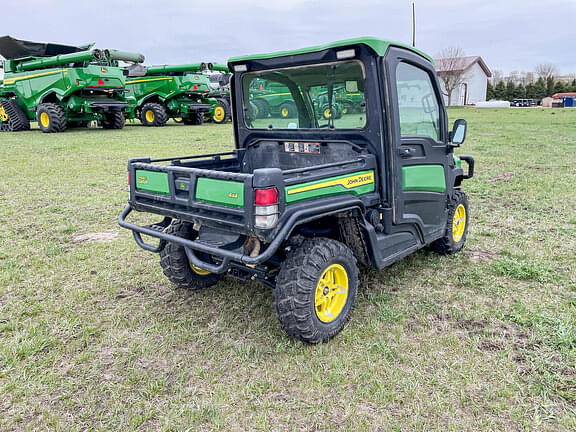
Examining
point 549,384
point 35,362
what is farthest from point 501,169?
point 35,362

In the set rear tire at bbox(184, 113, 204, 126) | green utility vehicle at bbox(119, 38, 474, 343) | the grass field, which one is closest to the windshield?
green utility vehicle at bbox(119, 38, 474, 343)

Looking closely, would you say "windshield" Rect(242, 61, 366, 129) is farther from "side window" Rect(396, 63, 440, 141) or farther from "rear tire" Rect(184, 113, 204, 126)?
"rear tire" Rect(184, 113, 204, 126)

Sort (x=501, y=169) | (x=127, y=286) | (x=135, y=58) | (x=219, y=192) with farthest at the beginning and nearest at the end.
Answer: (x=135, y=58) → (x=501, y=169) → (x=127, y=286) → (x=219, y=192)

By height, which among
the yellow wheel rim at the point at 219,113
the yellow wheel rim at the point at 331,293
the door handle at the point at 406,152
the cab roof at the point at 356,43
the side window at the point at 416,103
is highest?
the yellow wheel rim at the point at 219,113

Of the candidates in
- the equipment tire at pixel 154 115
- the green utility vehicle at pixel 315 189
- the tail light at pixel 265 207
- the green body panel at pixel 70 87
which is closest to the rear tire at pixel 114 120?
the green body panel at pixel 70 87

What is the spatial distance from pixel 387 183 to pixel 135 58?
690 inches

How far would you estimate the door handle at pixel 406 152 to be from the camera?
11.3ft

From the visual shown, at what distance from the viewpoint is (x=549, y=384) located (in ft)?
8.39

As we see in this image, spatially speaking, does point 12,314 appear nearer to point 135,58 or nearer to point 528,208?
point 528,208

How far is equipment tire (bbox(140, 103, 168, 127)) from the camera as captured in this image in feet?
67.5

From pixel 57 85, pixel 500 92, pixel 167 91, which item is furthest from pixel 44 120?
pixel 500 92

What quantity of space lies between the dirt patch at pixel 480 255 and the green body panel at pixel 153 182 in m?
2.95

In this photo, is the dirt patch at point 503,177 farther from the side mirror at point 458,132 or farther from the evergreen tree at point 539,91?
the evergreen tree at point 539,91

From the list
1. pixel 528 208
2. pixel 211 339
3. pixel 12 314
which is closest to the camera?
pixel 211 339
